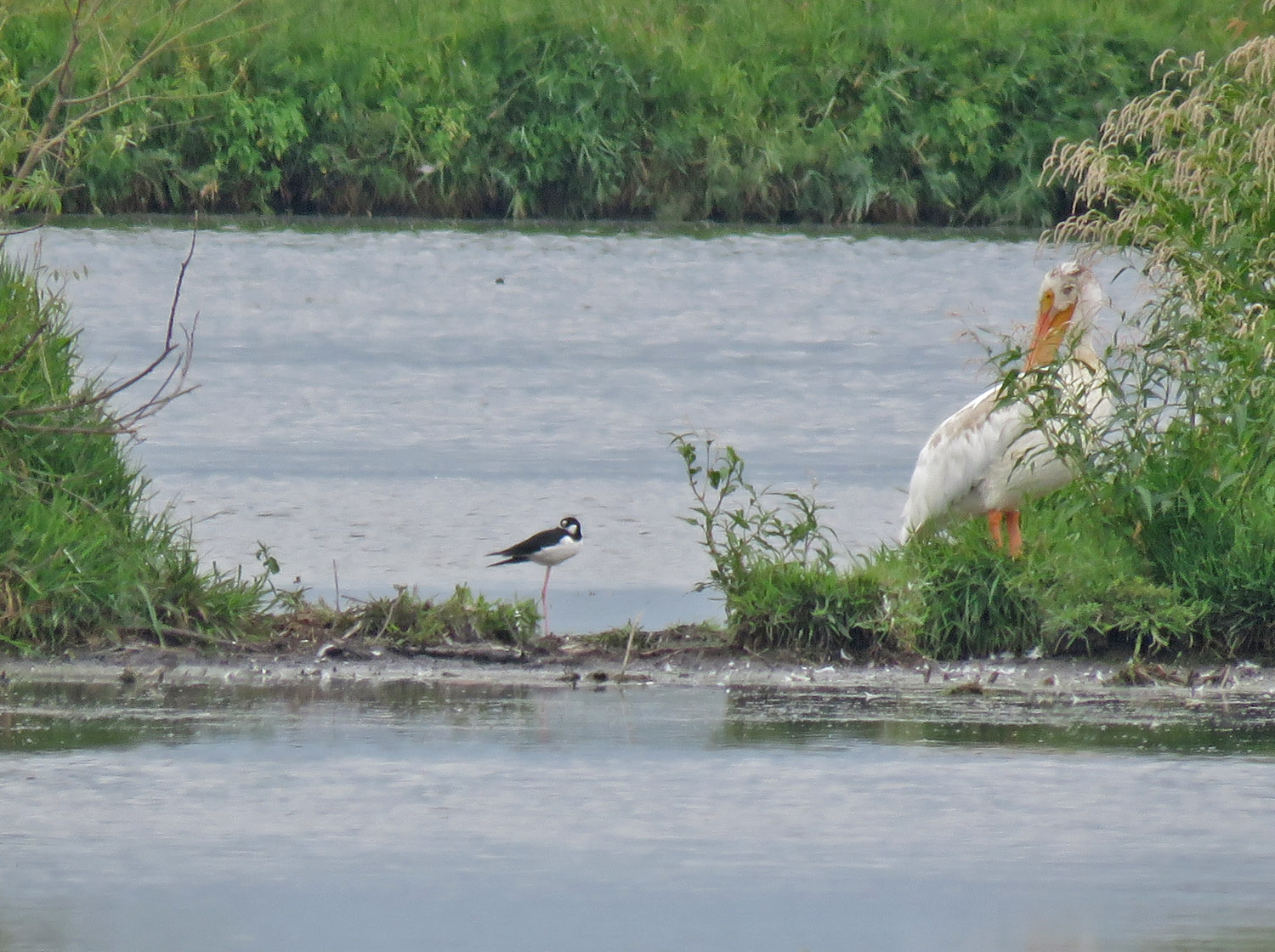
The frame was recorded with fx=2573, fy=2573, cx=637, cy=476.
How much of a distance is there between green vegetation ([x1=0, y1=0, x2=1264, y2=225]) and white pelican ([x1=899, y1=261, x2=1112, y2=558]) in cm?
1820

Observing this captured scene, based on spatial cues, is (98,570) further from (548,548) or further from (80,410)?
(548,548)

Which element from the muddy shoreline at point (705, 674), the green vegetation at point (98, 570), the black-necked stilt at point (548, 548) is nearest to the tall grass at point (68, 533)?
the green vegetation at point (98, 570)

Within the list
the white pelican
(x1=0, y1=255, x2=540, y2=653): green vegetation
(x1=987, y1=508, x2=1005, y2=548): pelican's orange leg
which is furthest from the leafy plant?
(x1=0, y1=255, x2=540, y2=653): green vegetation

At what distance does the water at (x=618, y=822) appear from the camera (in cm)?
593

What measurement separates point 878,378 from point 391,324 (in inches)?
191

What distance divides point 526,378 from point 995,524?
8530 millimetres

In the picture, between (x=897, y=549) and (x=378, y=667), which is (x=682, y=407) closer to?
(x=897, y=549)

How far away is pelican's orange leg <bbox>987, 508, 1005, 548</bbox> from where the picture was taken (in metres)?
10.1

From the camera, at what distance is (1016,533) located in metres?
10.3

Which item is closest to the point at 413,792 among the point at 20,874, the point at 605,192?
the point at 20,874

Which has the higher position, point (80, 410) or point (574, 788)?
point (80, 410)

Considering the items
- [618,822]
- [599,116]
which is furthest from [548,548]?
[599,116]

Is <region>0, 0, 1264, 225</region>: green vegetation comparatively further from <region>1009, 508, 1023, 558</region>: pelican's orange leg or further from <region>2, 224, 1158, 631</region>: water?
<region>1009, 508, 1023, 558</region>: pelican's orange leg

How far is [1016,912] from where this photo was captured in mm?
6027
